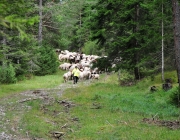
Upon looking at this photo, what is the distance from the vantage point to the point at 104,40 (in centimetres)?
2694

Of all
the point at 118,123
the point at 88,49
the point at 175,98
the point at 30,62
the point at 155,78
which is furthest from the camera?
the point at 88,49

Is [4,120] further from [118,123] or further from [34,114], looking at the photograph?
[118,123]

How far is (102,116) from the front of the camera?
1367 cm

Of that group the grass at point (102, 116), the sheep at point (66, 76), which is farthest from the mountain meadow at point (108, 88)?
the sheep at point (66, 76)

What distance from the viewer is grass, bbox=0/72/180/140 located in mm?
10648

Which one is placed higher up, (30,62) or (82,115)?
(30,62)

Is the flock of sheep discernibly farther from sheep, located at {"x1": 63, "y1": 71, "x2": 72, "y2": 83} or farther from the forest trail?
the forest trail

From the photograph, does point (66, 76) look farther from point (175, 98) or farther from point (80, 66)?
point (175, 98)

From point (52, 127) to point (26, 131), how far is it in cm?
109

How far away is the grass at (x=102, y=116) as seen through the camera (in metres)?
10.6

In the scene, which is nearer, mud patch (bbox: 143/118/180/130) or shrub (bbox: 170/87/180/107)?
mud patch (bbox: 143/118/180/130)

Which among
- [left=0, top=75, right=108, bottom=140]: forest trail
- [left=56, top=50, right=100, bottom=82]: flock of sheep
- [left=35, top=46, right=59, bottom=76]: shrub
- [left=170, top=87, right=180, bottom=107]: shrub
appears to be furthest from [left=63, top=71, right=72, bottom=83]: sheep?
[left=170, top=87, right=180, bottom=107]: shrub

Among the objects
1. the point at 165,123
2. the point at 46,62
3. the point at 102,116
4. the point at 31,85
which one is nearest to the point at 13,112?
the point at 102,116

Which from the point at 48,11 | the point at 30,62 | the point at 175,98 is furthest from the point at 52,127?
the point at 48,11
